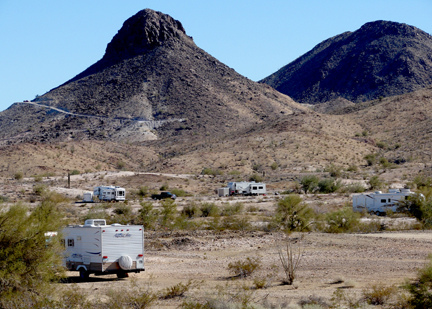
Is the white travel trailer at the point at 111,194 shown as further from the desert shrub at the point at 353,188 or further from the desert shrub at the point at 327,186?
the desert shrub at the point at 353,188

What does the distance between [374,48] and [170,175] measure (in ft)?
383

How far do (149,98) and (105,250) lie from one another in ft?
359

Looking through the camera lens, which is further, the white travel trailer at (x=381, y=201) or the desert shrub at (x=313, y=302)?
the white travel trailer at (x=381, y=201)

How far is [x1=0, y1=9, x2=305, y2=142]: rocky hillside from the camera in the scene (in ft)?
388

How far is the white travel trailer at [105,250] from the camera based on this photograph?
A: 20003mm

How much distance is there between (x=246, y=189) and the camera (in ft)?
217

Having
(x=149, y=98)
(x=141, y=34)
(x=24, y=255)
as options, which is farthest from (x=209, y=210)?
(x=141, y=34)

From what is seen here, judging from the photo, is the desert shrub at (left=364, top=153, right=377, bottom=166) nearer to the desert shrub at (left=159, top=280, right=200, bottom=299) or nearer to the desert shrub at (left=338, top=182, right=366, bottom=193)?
the desert shrub at (left=338, top=182, right=366, bottom=193)

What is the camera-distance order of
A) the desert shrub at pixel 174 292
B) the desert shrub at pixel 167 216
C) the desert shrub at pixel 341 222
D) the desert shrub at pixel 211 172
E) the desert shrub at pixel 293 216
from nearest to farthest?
the desert shrub at pixel 174 292 → the desert shrub at pixel 341 222 → the desert shrub at pixel 293 216 → the desert shrub at pixel 167 216 → the desert shrub at pixel 211 172

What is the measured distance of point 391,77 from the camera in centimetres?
16538

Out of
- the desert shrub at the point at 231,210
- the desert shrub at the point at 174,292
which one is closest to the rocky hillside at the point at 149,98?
the desert shrub at the point at 231,210

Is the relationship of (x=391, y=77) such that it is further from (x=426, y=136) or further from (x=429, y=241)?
(x=429, y=241)

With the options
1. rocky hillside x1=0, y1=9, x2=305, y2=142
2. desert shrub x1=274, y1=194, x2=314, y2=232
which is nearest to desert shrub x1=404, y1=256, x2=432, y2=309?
desert shrub x1=274, y1=194, x2=314, y2=232

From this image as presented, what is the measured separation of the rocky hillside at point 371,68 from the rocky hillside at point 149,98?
31.2 metres
